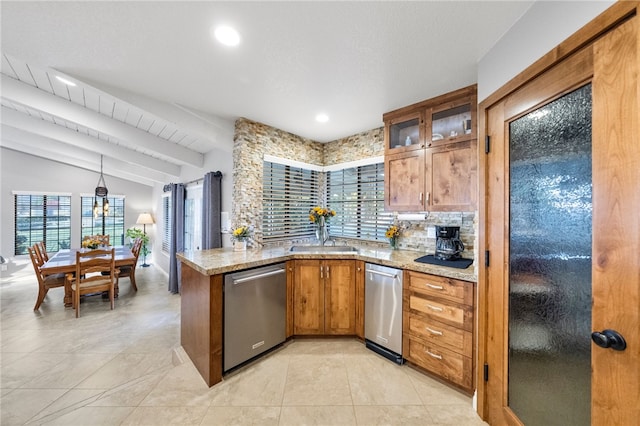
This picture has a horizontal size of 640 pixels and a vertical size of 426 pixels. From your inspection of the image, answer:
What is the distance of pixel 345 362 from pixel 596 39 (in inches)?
103

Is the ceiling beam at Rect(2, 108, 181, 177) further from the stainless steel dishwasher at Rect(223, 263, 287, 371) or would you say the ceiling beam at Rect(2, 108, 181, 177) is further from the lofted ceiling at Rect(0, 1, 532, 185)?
the stainless steel dishwasher at Rect(223, 263, 287, 371)

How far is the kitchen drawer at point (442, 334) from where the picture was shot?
1750mm

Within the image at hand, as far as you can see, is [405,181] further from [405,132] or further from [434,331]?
[434,331]

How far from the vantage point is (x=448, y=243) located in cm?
217

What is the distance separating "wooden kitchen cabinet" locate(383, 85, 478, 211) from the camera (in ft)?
6.82

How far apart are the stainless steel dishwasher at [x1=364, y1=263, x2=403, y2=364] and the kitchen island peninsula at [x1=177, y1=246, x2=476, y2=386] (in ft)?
0.27

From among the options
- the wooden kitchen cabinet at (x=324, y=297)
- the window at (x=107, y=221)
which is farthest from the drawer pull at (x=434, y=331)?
the window at (x=107, y=221)

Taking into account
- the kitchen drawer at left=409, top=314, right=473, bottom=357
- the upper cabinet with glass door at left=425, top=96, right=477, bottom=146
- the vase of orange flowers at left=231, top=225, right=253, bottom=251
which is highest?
the upper cabinet with glass door at left=425, top=96, right=477, bottom=146

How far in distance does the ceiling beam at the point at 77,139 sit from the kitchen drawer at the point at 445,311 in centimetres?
534


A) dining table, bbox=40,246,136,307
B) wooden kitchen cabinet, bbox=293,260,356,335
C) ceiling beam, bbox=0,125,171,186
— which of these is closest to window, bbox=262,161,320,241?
wooden kitchen cabinet, bbox=293,260,356,335

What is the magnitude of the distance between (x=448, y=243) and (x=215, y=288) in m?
2.09

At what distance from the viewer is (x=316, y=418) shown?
5.24ft

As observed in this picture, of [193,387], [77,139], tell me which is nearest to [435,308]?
[193,387]

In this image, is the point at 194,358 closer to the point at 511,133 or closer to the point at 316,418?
the point at 316,418
